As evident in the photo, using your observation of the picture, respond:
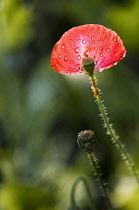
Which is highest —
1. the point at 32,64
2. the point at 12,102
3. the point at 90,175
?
the point at 32,64

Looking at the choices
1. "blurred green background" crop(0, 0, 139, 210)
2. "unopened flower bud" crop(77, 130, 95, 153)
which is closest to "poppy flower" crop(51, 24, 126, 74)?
"unopened flower bud" crop(77, 130, 95, 153)

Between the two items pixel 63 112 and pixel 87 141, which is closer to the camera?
pixel 87 141

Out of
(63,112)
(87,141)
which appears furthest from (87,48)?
(63,112)

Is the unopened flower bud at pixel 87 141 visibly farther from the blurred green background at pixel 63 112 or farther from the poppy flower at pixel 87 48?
the blurred green background at pixel 63 112

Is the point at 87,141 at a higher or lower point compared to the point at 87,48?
lower

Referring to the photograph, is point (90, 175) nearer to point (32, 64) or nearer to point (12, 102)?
point (12, 102)

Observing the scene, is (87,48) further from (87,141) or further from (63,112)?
(63,112)

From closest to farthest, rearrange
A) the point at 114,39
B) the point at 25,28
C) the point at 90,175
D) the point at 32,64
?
the point at 114,39
the point at 90,175
the point at 25,28
the point at 32,64

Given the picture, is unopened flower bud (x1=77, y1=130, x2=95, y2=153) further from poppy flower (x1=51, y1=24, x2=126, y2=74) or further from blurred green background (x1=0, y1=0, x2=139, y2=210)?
blurred green background (x1=0, y1=0, x2=139, y2=210)

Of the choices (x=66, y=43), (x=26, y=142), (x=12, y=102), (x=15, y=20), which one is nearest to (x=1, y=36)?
(x=15, y=20)
